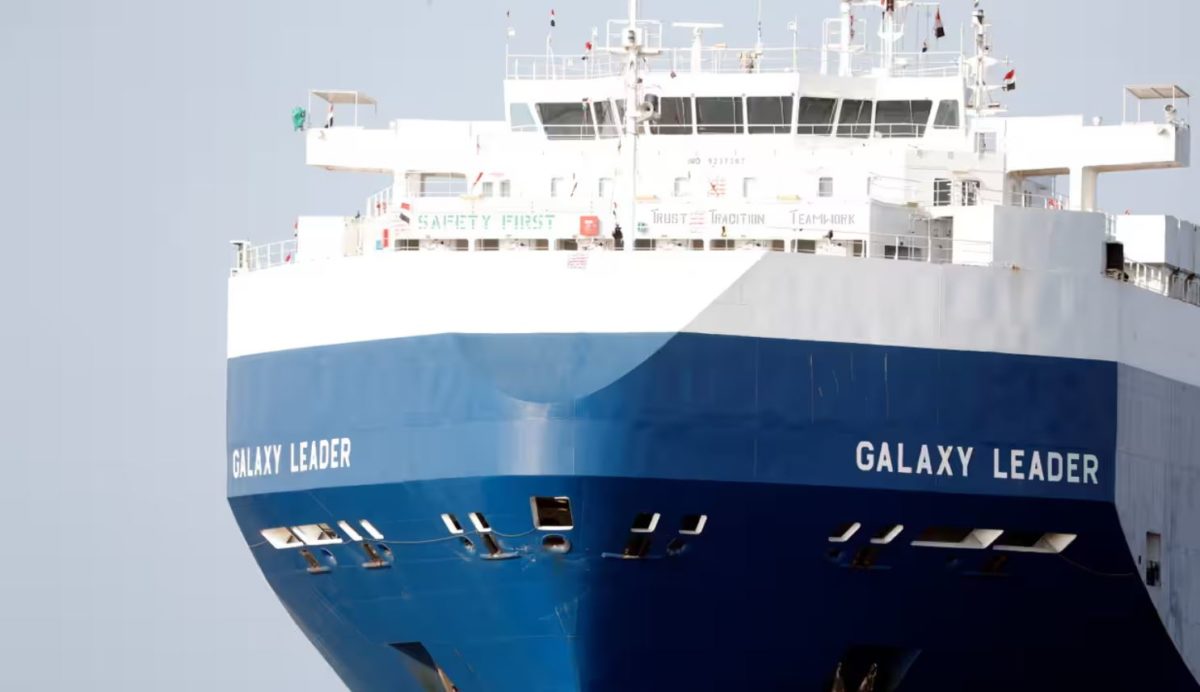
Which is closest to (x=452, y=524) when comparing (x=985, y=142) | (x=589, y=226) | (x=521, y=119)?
(x=589, y=226)

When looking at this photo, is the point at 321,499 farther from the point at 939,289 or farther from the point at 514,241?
the point at 939,289

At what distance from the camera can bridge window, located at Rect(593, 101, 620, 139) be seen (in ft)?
153

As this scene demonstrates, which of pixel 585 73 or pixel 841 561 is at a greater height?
pixel 585 73

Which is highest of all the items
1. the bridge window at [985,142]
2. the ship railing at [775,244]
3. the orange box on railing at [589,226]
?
the bridge window at [985,142]

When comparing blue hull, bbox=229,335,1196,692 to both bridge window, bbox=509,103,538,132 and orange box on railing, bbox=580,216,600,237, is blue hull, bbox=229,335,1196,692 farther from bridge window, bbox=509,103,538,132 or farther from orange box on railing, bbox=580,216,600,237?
bridge window, bbox=509,103,538,132

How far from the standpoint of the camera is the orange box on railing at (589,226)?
1657 inches

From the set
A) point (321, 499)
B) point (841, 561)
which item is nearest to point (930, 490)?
point (841, 561)

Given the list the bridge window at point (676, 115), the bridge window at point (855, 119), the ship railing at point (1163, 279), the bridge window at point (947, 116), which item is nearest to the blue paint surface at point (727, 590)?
the ship railing at point (1163, 279)

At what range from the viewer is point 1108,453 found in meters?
42.8

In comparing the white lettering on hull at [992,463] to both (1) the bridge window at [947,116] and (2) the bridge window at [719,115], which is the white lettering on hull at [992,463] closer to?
(1) the bridge window at [947,116]

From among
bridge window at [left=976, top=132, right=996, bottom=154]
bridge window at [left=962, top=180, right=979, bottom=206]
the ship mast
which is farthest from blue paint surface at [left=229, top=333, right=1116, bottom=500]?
bridge window at [left=976, top=132, right=996, bottom=154]

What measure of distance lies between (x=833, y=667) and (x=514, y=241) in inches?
259

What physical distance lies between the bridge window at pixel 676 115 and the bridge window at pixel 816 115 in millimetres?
1494

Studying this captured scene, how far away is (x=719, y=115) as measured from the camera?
4638cm
